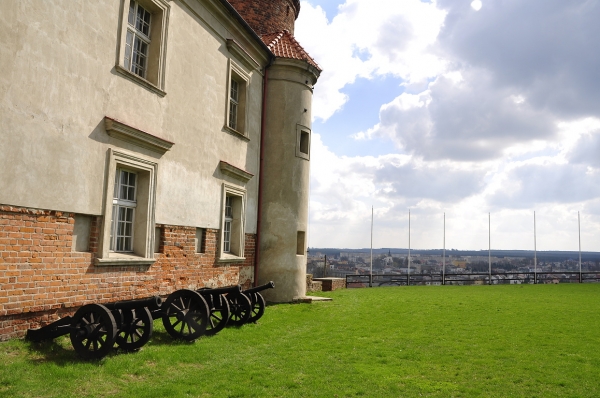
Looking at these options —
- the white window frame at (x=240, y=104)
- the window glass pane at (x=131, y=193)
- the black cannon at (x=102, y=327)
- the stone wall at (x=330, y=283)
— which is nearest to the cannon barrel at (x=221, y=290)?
the black cannon at (x=102, y=327)

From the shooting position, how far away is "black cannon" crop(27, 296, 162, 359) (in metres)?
6.95

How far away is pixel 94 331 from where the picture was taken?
7.02 meters

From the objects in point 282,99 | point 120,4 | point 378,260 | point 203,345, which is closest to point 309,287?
point 282,99

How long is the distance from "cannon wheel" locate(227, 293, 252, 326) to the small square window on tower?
23.5 feet

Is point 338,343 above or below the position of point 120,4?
below

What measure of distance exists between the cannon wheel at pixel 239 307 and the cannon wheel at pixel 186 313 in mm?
1871

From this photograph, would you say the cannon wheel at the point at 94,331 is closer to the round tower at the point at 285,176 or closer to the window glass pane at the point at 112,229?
the window glass pane at the point at 112,229

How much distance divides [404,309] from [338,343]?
6.27 meters

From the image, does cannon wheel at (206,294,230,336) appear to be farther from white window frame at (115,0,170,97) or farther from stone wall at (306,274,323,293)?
stone wall at (306,274,323,293)

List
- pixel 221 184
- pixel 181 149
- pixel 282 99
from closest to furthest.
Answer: pixel 181 149, pixel 221 184, pixel 282 99

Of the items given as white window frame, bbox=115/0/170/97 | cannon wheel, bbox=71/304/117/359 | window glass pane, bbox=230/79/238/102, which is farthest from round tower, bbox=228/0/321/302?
cannon wheel, bbox=71/304/117/359

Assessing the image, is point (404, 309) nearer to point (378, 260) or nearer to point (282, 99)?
point (282, 99)

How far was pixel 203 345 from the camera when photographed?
8.62 metres

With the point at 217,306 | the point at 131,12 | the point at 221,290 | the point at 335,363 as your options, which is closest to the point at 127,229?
the point at 221,290
